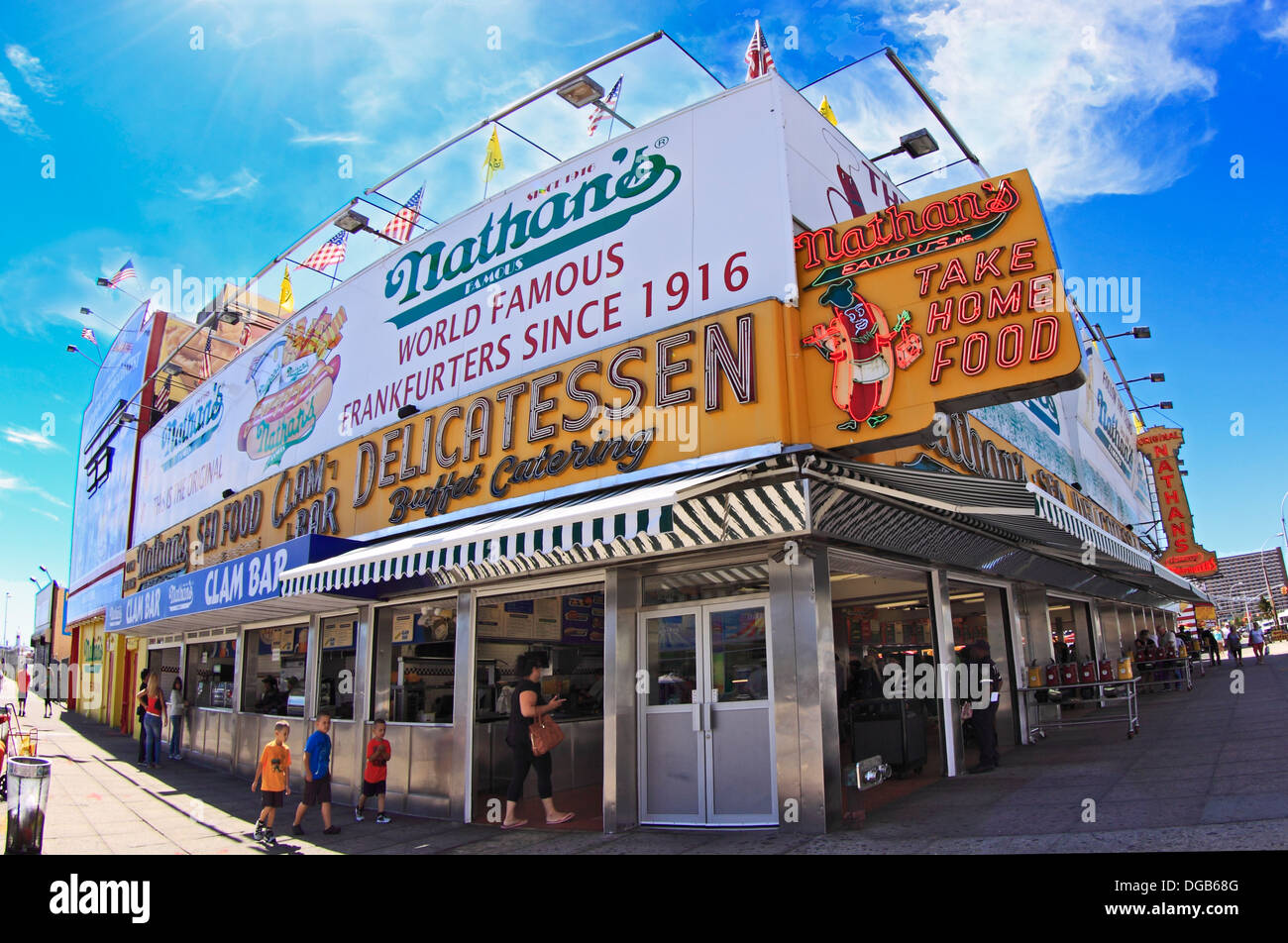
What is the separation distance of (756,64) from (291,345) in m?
11.2

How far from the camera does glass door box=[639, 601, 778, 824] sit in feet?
25.3

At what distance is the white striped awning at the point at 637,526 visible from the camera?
680 cm

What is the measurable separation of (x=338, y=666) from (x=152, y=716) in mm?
7088

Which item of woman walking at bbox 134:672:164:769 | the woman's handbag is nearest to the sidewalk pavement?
the woman's handbag

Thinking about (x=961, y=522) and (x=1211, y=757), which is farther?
(x=961, y=522)

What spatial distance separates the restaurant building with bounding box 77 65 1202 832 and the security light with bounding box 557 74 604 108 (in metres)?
0.69

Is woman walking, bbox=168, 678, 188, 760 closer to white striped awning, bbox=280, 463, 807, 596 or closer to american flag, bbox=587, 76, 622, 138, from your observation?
white striped awning, bbox=280, 463, 807, 596

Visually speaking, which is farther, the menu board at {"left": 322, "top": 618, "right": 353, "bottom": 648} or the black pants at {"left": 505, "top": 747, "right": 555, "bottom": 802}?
the menu board at {"left": 322, "top": 618, "right": 353, "bottom": 648}

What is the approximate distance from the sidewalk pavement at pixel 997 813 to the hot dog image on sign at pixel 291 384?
6599 mm

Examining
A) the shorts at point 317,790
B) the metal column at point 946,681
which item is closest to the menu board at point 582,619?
the shorts at point 317,790
